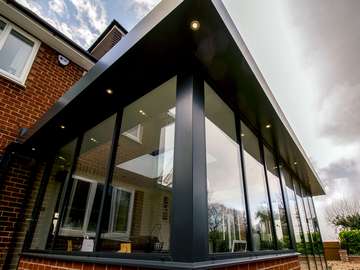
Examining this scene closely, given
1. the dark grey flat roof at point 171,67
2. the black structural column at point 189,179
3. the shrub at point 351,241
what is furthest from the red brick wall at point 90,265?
the shrub at point 351,241

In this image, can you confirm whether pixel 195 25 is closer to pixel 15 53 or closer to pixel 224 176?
pixel 224 176

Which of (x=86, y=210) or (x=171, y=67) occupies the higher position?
(x=171, y=67)

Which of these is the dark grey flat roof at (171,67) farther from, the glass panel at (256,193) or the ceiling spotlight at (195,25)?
the glass panel at (256,193)

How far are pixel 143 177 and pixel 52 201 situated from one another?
2.02 meters

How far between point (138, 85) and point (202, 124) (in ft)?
3.49

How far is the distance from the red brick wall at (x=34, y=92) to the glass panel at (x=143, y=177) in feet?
6.58

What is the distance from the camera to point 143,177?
16.7 feet

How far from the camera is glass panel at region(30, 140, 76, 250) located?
3154 mm

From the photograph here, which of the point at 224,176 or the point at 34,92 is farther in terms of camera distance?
the point at 34,92

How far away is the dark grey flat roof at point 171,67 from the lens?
1.77m

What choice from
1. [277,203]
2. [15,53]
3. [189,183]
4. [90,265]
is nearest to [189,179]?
[189,183]

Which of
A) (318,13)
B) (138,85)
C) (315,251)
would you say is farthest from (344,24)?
(315,251)

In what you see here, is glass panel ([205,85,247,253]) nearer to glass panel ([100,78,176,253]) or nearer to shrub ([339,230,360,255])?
glass panel ([100,78,176,253])

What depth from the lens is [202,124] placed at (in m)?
1.93
